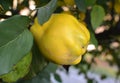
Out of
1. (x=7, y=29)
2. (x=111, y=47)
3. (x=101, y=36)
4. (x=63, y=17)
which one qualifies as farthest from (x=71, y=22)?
(x=111, y=47)

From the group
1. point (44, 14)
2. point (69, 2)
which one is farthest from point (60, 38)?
point (69, 2)

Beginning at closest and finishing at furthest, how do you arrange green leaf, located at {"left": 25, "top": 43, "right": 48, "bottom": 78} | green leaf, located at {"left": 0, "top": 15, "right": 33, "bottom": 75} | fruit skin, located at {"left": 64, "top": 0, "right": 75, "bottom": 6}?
green leaf, located at {"left": 0, "top": 15, "right": 33, "bottom": 75} → green leaf, located at {"left": 25, "top": 43, "right": 48, "bottom": 78} → fruit skin, located at {"left": 64, "top": 0, "right": 75, "bottom": 6}

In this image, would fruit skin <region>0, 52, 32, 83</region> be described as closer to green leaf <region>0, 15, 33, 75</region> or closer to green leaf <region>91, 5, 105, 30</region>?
green leaf <region>0, 15, 33, 75</region>

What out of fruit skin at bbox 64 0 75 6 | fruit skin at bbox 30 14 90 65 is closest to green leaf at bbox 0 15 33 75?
fruit skin at bbox 30 14 90 65

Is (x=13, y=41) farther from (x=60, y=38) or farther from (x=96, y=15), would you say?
(x=96, y=15)

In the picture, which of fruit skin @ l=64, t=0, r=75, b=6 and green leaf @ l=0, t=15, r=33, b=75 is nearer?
green leaf @ l=0, t=15, r=33, b=75

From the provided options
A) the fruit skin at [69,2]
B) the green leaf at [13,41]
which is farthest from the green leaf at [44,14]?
the fruit skin at [69,2]

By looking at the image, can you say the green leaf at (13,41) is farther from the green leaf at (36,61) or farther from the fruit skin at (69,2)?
the fruit skin at (69,2)
